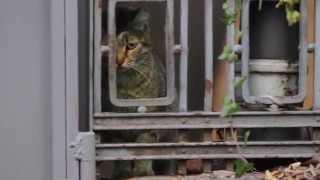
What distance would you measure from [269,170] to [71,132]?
3.79 feet

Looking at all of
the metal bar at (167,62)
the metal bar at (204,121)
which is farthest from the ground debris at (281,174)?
the metal bar at (167,62)

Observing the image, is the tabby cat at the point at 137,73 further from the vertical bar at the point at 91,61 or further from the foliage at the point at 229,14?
the foliage at the point at 229,14

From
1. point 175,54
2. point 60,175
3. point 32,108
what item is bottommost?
point 60,175

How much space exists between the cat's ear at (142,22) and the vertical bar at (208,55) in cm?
35

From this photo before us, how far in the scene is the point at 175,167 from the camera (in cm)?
466

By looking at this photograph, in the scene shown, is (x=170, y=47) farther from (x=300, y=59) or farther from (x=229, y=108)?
(x=300, y=59)

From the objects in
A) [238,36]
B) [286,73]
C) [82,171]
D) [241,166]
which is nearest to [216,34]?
[238,36]

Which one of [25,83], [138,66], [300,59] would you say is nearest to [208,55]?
[138,66]

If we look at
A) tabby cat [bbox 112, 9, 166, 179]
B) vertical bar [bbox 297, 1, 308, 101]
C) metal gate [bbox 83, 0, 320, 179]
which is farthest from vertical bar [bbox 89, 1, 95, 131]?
vertical bar [bbox 297, 1, 308, 101]

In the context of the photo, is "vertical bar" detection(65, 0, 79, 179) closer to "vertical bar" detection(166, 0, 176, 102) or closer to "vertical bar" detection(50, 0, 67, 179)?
"vertical bar" detection(50, 0, 67, 179)

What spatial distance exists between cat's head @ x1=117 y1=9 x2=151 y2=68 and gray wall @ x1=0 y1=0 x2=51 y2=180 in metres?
0.45

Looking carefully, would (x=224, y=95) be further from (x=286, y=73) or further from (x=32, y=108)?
(x=32, y=108)

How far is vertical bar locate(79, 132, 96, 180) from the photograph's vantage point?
4535mm

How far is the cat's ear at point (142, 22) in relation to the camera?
15.2 feet
